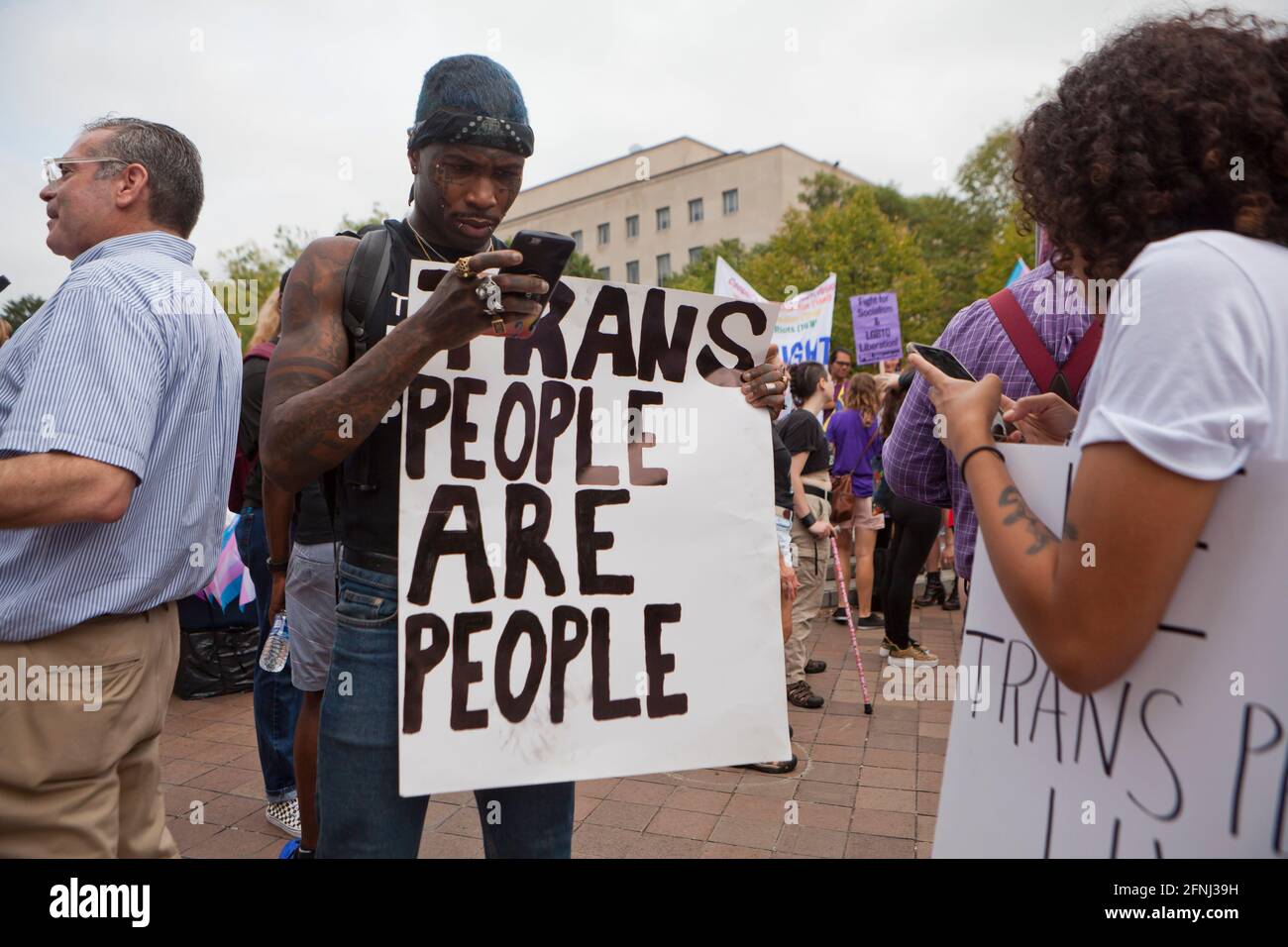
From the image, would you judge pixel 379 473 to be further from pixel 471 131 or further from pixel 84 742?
pixel 84 742

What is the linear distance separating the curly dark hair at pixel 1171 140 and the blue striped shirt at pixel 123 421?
1.74m

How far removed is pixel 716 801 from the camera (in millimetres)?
3785

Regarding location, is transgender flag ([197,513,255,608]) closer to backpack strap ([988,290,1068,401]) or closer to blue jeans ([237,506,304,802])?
blue jeans ([237,506,304,802])

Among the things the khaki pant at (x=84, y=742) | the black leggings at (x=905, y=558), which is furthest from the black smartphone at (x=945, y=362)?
the black leggings at (x=905, y=558)

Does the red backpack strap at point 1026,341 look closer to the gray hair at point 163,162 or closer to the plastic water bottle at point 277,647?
the gray hair at point 163,162

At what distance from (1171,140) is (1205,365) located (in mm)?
401

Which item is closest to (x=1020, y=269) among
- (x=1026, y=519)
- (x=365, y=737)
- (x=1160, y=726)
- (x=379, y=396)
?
(x=1026, y=519)

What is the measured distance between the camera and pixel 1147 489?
0.97m

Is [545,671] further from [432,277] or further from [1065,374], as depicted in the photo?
[1065,374]

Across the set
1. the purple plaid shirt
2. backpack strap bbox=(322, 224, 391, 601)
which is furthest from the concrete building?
backpack strap bbox=(322, 224, 391, 601)

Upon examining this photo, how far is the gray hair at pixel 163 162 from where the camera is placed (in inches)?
78.4

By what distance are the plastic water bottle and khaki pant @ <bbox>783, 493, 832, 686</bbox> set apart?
296 centimetres

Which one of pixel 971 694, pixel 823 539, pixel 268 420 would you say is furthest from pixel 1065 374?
pixel 823 539
